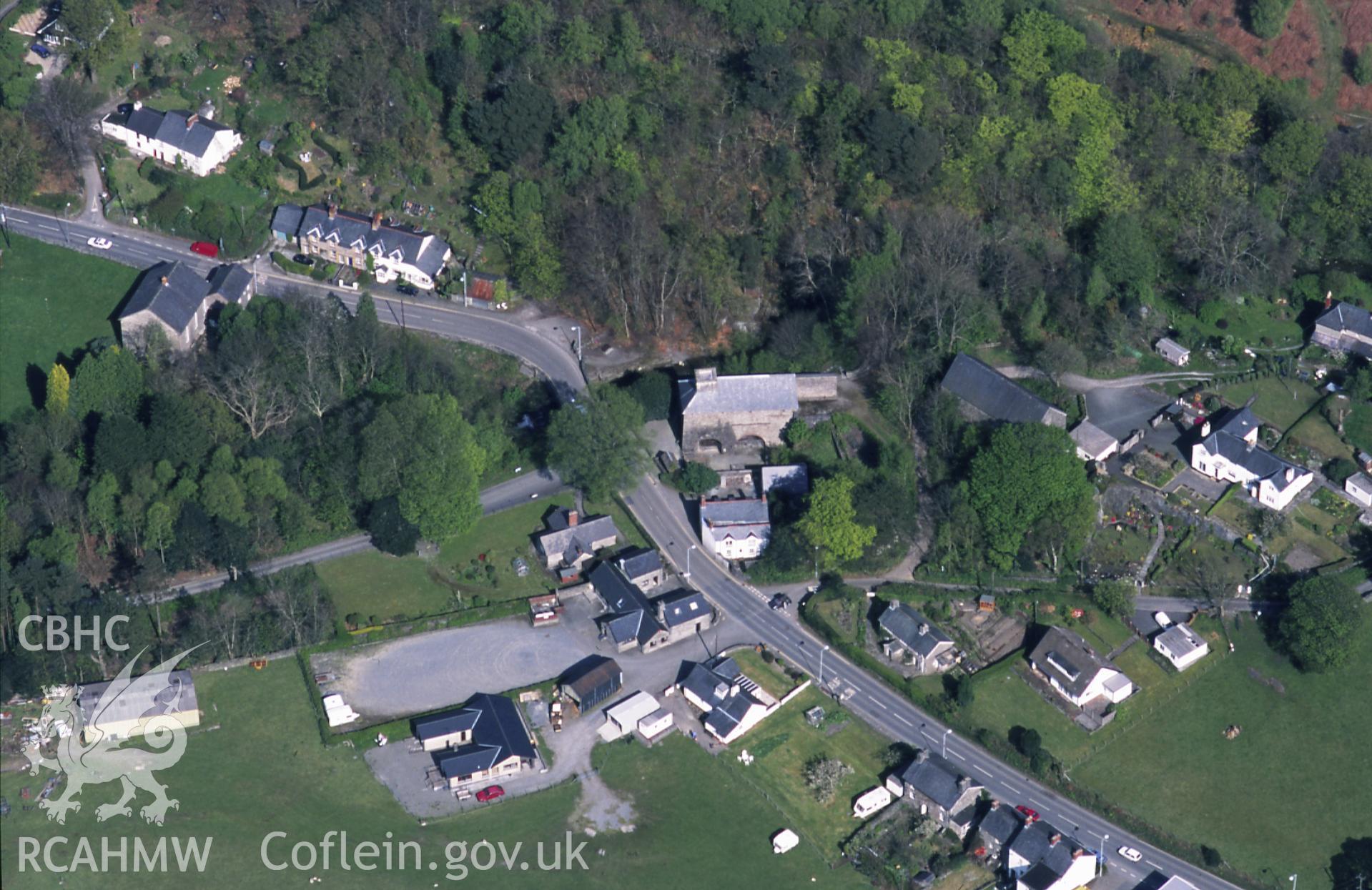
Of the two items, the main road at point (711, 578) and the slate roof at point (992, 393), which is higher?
the slate roof at point (992, 393)

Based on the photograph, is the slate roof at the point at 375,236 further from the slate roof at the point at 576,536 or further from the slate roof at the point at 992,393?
the slate roof at the point at 992,393

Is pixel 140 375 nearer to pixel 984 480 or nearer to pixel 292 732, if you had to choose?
pixel 292 732

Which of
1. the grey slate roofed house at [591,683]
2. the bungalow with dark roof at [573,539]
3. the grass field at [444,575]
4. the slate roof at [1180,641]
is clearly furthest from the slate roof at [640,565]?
the slate roof at [1180,641]

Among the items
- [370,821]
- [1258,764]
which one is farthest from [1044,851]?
[370,821]

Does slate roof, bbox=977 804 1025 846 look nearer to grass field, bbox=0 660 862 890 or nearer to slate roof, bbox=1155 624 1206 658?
grass field, bbox=0 660 862 890

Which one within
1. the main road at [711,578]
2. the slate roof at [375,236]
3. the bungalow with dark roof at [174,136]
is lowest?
the main road at [711,578]

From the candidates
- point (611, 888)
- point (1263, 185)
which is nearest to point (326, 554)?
point (611, 888)

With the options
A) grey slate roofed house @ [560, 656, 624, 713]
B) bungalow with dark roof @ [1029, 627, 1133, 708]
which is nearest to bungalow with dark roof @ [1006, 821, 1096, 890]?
bungalow with dark roof @ [1029, 627, 1133, 708]
